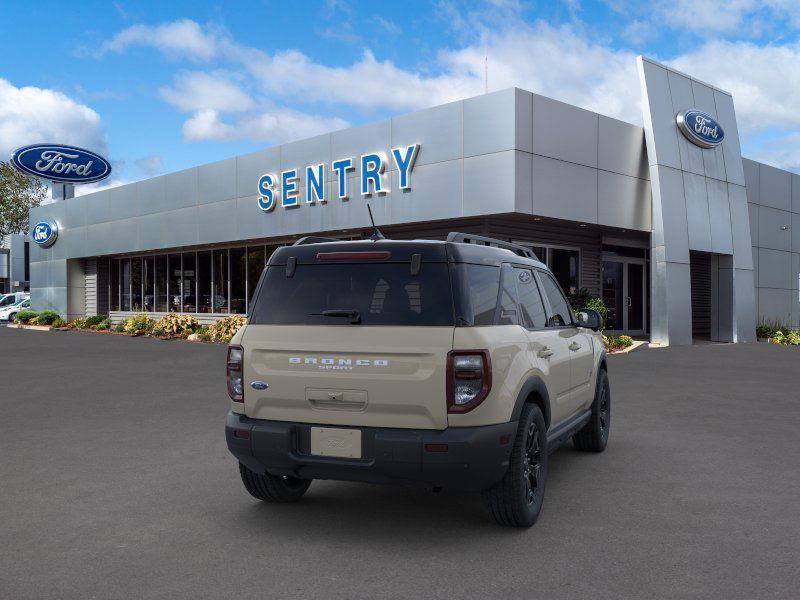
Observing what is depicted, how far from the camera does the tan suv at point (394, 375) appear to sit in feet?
14.0

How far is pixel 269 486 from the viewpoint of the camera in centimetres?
510

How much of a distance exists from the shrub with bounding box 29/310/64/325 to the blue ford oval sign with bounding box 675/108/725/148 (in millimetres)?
26823

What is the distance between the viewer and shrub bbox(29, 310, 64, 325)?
33.4m

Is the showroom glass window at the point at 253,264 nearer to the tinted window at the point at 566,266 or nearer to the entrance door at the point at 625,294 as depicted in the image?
the tinted window at the point at 566,266

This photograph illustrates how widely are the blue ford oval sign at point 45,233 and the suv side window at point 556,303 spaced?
108ft

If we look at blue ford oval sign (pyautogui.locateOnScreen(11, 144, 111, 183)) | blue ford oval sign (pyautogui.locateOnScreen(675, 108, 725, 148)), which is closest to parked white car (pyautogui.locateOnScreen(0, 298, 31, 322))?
blue ford oval sign (pyautogui.locateOnScreen(11, 144, 111, 183))

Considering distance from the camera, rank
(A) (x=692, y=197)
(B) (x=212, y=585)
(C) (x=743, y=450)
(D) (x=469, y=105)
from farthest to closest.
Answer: (A) (x=692, y=197)
(D) (x=469, y=105)
(C) (x=743, y=450)
(B) (x=212, y=585)

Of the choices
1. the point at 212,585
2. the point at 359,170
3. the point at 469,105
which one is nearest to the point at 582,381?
the point at 212,585

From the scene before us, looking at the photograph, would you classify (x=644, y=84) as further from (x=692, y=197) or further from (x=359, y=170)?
(x=359, y=170)

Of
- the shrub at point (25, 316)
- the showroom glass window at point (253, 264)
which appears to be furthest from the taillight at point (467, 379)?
the shrub at point (25, 316)

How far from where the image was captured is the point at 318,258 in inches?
189

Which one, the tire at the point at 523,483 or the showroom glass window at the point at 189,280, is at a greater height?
the showroom glass window at the point at 189,280

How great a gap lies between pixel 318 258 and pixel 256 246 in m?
21.6

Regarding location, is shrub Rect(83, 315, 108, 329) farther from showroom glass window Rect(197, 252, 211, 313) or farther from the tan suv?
the tan suv
